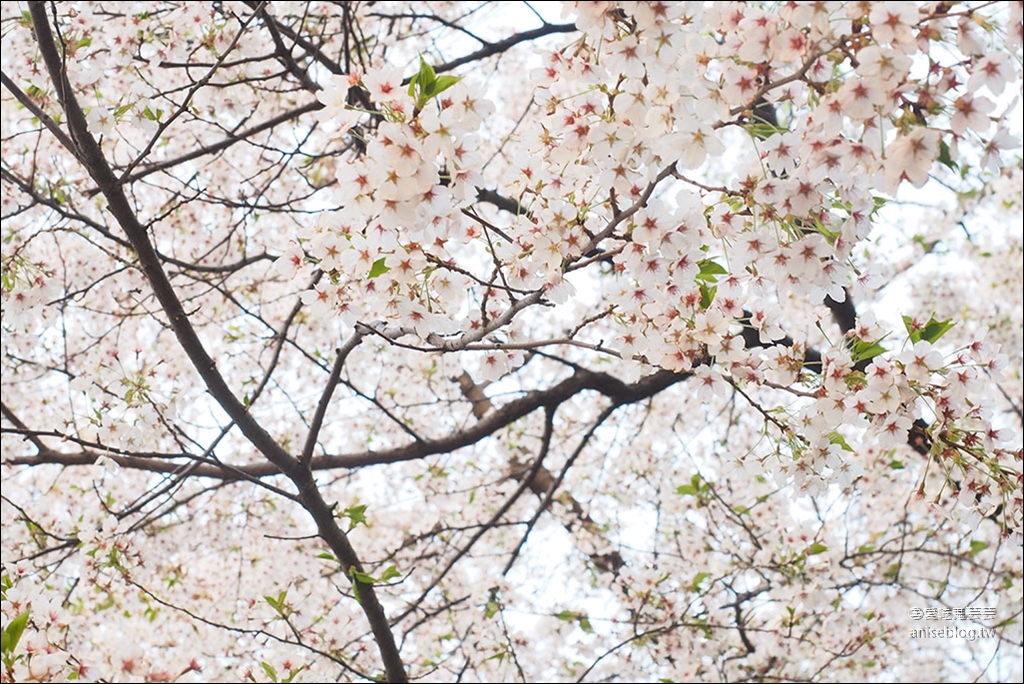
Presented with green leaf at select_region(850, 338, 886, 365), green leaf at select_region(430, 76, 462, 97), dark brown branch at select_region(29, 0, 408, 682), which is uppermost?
dark brown branch at select_region(29, 0, 408, 682)

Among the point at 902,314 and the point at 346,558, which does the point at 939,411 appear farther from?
the point at 346,558

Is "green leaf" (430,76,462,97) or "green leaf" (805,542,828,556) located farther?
"green leaf" (805,542,828,556)

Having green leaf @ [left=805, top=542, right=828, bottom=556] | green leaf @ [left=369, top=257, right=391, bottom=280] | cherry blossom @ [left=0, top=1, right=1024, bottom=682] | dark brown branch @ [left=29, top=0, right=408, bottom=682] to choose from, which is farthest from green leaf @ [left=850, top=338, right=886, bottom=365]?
green leaf @ [left=805, top=542, right=828, bottom=556]

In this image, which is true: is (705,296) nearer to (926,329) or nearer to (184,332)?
(926,329)

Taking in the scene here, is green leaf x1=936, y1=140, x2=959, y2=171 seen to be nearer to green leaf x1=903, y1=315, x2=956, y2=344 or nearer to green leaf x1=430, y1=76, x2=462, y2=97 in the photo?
green leaf x1=903, y1=315, x2=956, y2=344

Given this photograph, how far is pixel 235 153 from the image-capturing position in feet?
20.4

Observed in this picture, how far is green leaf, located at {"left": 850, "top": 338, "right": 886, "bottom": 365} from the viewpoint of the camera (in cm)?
192

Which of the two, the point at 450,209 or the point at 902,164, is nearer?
the point at 902,164

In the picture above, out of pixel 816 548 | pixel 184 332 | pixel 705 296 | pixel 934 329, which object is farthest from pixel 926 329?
pixel 816 548

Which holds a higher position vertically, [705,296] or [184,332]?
[184,332]

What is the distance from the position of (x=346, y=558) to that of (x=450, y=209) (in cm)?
212

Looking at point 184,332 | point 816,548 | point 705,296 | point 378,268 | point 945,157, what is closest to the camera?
point 945,157

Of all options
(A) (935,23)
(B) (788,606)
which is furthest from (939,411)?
(B) (788,606)

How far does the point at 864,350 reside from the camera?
193 centimetres
